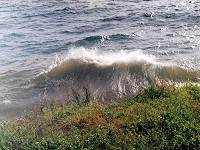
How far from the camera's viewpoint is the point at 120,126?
1054cm

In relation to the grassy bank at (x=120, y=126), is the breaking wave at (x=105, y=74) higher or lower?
lower

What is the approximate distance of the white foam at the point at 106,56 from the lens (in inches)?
759

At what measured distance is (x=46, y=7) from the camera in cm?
3316

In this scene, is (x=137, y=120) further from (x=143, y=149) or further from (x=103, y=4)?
(x=103, y=4)

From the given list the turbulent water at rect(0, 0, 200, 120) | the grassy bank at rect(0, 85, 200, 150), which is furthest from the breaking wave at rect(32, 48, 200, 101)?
the grassy bank at rect(0, 85, 200, 150)

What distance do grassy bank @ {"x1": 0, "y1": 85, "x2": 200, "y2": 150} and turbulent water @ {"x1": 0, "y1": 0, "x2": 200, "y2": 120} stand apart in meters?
3.79

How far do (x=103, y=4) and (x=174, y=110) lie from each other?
21.8 m

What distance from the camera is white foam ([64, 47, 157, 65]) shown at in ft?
63.3

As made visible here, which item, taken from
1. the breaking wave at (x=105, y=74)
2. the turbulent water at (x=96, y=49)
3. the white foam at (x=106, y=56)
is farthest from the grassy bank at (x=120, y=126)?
the white foam at (x=106, y=56)

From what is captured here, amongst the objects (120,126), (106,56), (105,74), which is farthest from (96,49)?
(120,126)

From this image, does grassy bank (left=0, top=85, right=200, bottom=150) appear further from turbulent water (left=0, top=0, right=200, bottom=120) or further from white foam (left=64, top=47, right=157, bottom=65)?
white foam (left=64, top=47, right=157, bottom=65)

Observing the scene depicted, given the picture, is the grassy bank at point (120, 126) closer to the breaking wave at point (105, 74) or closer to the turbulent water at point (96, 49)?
the turbulent water at point (96, 49)

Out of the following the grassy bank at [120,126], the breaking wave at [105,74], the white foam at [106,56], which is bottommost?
the breaking wave at [105,74]

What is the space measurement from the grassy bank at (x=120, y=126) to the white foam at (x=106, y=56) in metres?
6.45
